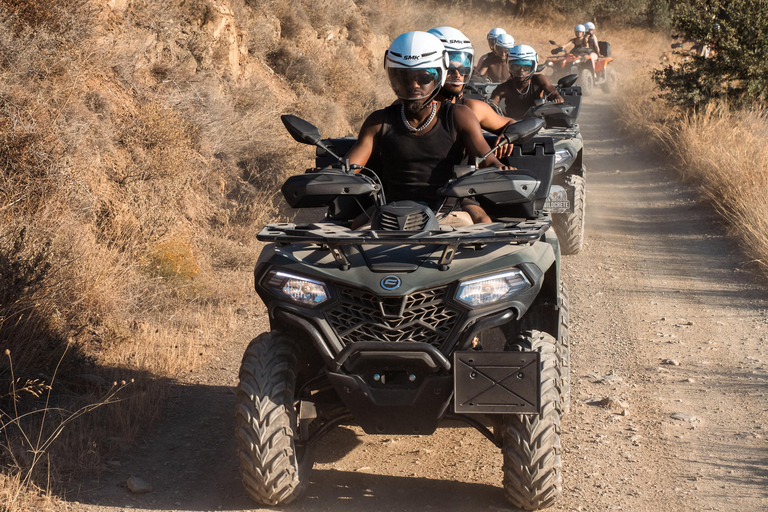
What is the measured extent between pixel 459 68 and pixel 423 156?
254 cm

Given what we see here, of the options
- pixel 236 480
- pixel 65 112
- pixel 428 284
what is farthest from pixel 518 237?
pixel 65 112

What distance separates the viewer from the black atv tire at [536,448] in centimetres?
387

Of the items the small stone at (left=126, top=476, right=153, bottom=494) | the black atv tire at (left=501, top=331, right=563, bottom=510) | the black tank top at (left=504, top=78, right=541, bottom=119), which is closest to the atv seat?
the black tank top at (left=504, top=78, right=541, bottom=119)

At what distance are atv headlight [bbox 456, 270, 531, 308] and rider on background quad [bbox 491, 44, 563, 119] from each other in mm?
6773

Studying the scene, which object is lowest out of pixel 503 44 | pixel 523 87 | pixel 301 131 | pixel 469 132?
pixel 523 87

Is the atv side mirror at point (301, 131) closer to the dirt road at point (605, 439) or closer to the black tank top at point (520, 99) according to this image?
the dirt road at point (605, 439)

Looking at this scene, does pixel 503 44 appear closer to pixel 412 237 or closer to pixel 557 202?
pixel 557 202

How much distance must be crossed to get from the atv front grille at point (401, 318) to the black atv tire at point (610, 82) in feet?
80.4

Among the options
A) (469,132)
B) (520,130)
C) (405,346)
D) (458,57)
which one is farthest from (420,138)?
(458,57)

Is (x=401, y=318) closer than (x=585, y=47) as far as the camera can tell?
Yes

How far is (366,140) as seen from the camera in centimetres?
530

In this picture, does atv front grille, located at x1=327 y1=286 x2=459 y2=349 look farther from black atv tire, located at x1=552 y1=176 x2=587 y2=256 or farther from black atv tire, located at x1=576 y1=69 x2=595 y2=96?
black atv tire, located at x1=576 y1=69 x2=595 y2=96

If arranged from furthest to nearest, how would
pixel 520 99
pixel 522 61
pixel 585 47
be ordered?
pixel 585 47 → pixel 520 99 → pixel 522 61

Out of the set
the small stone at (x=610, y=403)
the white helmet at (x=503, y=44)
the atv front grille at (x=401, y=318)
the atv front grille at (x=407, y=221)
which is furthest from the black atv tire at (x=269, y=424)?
the white helmet at (x=503, y=44)
